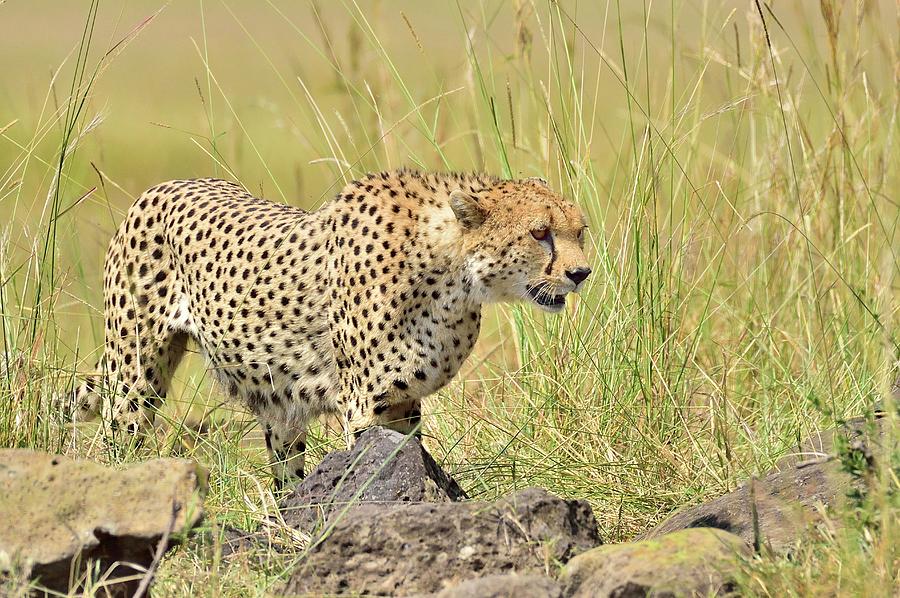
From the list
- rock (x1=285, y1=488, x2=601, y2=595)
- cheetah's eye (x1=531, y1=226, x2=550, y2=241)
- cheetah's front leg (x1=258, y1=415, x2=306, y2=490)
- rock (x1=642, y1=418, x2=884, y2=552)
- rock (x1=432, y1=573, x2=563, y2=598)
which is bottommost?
cheetah's front leg (x1=258, y1=415, x2=306, y2=490)

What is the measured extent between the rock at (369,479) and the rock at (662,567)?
0.64 metres

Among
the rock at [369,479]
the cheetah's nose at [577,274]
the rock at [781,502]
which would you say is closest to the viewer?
the rock at [781,502]

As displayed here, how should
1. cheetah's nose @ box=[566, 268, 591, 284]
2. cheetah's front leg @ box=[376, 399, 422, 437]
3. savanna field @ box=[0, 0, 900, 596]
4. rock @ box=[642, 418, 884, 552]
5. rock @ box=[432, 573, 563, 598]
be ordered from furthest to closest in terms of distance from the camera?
1. cheetah's front leg @ box=[376, 399, 422, 437]
2. cheetah's nose @ box=[566, 268, 591, 284]
3. savanna field @ box=[0, 0, 900, 596]
4. rock @ box=[642, 418, 884, 552]
5. rock @ box=[432, 573, 563, 598]

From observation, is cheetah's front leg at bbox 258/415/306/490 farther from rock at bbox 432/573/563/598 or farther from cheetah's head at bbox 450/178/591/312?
rock at bbox 432/573/563/598

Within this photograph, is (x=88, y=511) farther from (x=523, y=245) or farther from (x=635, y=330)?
(x=635, y=330)

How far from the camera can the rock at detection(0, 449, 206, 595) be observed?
123 inches

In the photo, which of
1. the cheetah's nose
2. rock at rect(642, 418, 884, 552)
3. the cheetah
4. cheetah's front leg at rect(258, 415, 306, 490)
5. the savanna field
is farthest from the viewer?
cheetah's front leg at rect(258, 415, 306, 490)

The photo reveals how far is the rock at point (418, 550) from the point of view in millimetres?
3270

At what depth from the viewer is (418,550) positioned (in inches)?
129

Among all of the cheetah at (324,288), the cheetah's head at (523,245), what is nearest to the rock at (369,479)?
the cheetah at (324,288)

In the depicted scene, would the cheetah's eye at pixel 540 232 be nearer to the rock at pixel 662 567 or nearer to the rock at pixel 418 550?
the rock at pixel 418 550

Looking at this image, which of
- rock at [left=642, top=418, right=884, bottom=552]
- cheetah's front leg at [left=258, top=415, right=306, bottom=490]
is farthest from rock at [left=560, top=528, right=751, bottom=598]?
cheetah's front leg at [left=258, top=415, right=306, bottom=490]

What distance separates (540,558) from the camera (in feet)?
11.0

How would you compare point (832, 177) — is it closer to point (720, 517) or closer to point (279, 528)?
point (720, 517)
